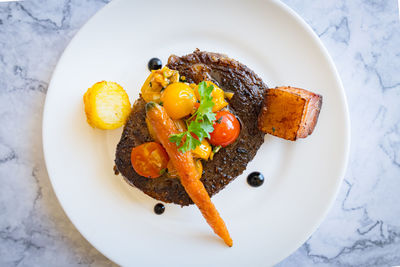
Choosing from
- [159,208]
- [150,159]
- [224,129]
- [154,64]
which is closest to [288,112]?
[224,129]

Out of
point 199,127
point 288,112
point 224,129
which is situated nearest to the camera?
point 199,127

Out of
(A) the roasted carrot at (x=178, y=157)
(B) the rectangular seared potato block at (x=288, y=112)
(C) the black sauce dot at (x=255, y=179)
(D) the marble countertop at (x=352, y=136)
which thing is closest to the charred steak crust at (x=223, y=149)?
(B) the rectangular seared potato block at (x=288, y=112)

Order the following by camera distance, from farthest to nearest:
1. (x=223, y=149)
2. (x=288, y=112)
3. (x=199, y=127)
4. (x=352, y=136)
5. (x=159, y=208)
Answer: (x=352, y=136) < (x=159, y=208) < (x=223, y=149) < (x=288, y=112) < (x=199, y=127)

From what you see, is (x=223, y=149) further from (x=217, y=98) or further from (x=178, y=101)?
(x=178, y=101)

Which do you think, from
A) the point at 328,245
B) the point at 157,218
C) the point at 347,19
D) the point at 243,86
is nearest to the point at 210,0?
the point at 243,86

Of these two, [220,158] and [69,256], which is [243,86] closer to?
[220,158]

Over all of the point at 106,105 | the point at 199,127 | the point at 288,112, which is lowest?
Result: the point at 106,105
